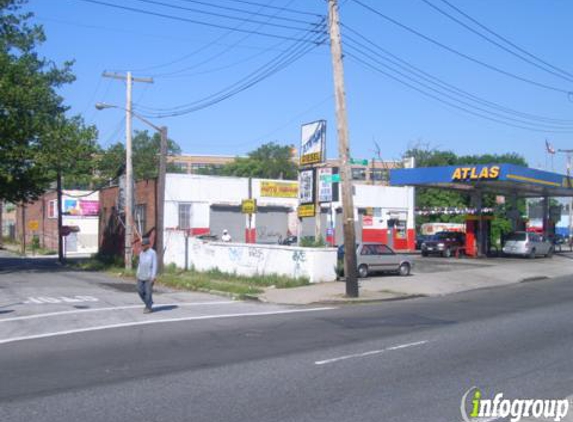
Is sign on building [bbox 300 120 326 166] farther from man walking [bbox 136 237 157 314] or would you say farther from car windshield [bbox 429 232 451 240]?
car windshield [bbox 429 232 451 240]

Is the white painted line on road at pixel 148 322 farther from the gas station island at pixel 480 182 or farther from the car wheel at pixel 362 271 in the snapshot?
the gas station island at pixel 480 182

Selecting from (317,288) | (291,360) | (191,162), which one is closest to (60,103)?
(317,288)

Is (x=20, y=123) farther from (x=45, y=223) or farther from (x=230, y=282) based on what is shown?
(x=45, y=223)

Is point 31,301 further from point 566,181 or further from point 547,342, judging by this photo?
point 566,181

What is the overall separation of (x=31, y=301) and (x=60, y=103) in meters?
22.4

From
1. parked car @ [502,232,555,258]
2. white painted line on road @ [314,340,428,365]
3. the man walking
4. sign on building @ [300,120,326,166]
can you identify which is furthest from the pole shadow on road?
parked car @ [502,232,555,258]

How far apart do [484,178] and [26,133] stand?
23056mm

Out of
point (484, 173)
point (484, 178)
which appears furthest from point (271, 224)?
point (484, 173)

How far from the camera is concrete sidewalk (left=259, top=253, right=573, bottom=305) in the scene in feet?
65.2

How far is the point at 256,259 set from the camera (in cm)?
2531

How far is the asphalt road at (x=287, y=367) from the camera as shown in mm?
7113

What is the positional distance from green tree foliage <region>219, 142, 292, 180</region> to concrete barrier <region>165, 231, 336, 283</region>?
72.8m

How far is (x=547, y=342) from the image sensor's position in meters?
11.2

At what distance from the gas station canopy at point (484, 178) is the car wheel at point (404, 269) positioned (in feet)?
33.2
